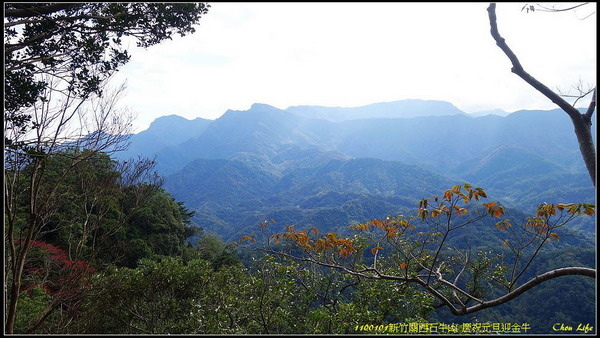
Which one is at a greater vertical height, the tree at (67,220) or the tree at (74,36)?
the tree at (74,36)

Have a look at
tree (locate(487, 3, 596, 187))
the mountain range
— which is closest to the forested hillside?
tree (locate(487, 3, 596, 187))

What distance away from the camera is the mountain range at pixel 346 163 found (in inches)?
3361

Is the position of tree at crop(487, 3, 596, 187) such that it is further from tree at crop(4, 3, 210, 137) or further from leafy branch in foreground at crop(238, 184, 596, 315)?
tree at crop(4, 3, 210, 137)

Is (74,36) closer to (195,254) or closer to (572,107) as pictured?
(572,107)

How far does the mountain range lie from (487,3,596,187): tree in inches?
2679

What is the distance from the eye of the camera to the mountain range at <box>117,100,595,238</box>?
85.4 m

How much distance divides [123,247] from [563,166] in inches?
4911

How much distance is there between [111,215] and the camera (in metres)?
15.9

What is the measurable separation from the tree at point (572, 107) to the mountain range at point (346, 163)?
6805cm

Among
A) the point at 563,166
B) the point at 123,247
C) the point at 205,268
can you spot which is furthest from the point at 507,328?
the point at 563,166

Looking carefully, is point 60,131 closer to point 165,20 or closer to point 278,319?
point 165,20

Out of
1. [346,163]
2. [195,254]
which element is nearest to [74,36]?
[195,254]

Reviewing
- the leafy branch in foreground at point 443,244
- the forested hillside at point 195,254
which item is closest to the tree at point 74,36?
the forested hillside at point 195,254

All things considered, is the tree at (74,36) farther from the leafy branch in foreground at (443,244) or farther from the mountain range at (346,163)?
the mountain range at (346,163)
